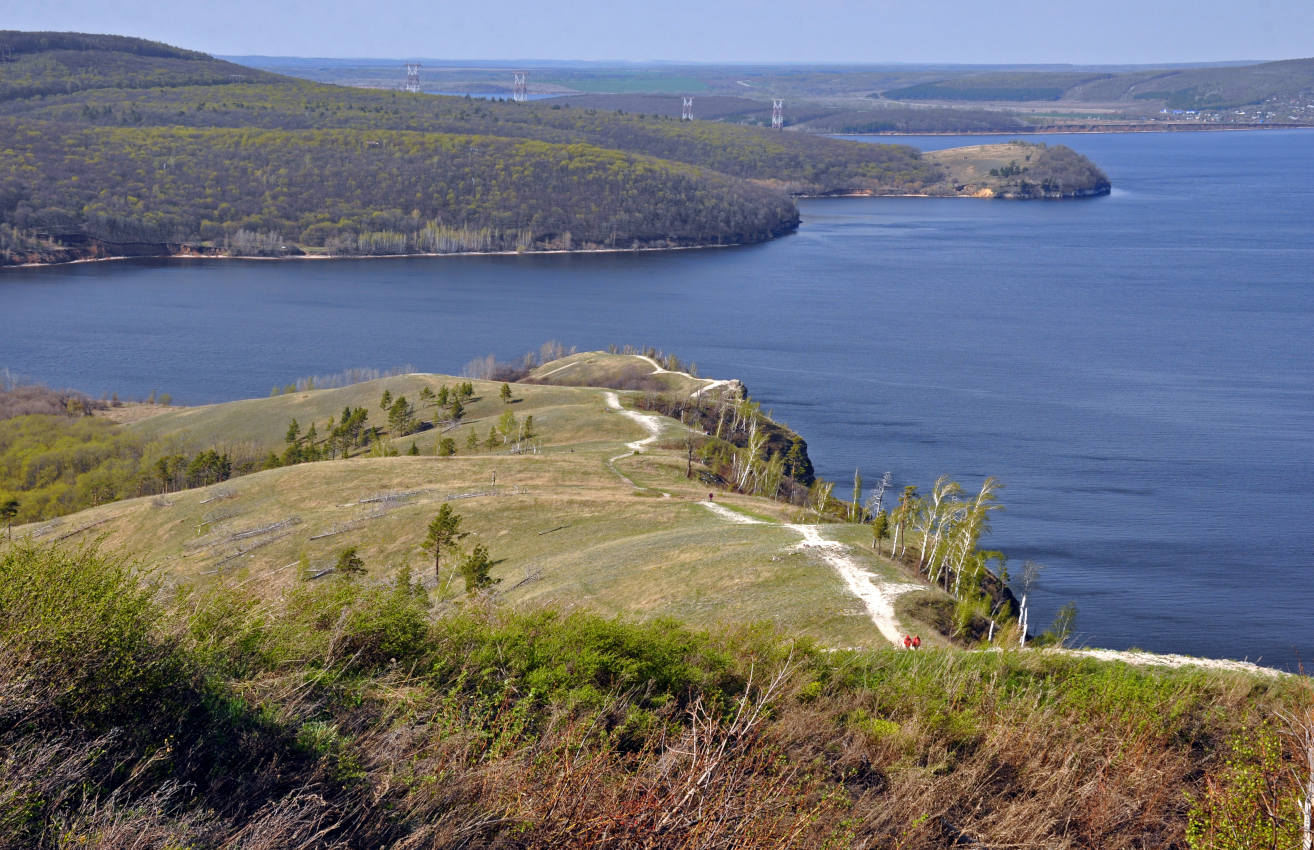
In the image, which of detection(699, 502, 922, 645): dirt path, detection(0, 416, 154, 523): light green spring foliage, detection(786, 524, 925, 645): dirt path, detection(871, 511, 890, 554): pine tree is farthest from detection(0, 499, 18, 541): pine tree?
detection(871, 511, 890, 554): pine tree

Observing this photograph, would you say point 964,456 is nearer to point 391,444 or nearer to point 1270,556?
point 1270,556

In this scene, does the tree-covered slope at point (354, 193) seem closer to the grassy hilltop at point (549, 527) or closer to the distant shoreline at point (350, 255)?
the distant shoreline at point (350, 255)

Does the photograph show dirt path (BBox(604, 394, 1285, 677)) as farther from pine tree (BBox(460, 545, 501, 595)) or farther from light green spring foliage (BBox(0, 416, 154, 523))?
light green spring foliage (BBox(0, 416, 154, 523))

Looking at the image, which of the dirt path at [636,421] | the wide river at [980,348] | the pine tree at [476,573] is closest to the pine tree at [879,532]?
the pine tree at [476,573]

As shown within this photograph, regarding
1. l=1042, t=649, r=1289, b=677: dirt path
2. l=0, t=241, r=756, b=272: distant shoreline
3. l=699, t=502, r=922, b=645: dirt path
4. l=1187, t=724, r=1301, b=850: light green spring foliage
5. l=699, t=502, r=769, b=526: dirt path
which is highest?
l=1187, t=724, r=1301, b=850: light green spring foliage

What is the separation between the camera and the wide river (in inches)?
1937

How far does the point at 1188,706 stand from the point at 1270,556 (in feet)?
133

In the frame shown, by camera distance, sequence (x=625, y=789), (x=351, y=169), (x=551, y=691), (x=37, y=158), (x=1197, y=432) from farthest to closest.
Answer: (x=351, y=169) < (x=37, y=158) < (x=1197, y=432) < (x=551, y=691) < (x=625, y=789)

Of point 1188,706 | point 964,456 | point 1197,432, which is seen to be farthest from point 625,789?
point 1197,432

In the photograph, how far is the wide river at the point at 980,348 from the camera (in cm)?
4919

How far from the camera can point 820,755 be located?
37.0 feet

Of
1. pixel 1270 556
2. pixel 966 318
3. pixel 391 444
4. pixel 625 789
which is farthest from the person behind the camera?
pixel 966 318

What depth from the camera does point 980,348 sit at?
92.8m

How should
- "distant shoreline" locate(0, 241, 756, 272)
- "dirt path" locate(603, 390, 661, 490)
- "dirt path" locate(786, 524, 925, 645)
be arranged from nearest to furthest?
"dirt path" locate(786, 524, 925, 645) < "dirt path" locate(603, 390, 661, 490) < "distant shoreline" locate(0, 241, 756, 272)
